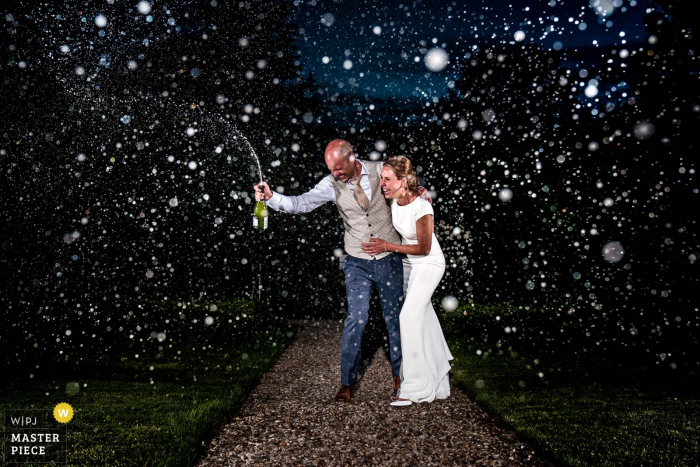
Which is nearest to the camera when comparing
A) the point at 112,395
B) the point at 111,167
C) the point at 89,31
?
the point at 112,395

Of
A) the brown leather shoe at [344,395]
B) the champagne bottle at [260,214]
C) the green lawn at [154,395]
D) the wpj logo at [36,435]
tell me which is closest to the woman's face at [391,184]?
the brown leather shoe at [344,395]

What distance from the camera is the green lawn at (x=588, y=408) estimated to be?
3.51 meters

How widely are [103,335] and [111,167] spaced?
2.98 m

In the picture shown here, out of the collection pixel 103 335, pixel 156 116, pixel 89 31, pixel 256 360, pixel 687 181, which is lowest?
pixel 256 360

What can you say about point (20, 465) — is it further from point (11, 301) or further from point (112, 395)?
point (11, 301)

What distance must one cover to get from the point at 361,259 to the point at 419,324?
29.6 inches

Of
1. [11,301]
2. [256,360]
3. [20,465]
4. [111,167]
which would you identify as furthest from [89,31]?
[20,465]

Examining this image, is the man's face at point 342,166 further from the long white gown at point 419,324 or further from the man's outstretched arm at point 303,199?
the long white gown at point 419,324

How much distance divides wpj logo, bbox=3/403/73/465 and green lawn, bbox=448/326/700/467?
3.25 metres

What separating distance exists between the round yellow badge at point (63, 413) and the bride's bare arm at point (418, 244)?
2.69 metres

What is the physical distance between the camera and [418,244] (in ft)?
14.7

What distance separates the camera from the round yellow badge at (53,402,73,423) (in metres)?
4.03

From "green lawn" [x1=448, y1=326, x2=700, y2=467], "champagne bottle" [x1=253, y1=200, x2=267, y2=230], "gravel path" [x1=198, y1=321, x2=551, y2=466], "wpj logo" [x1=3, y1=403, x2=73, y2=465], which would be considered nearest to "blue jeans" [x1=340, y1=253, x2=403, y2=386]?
"gravel path" [x1=198, y1=321, x2=551, y2=466]

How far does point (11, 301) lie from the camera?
6816 mm
